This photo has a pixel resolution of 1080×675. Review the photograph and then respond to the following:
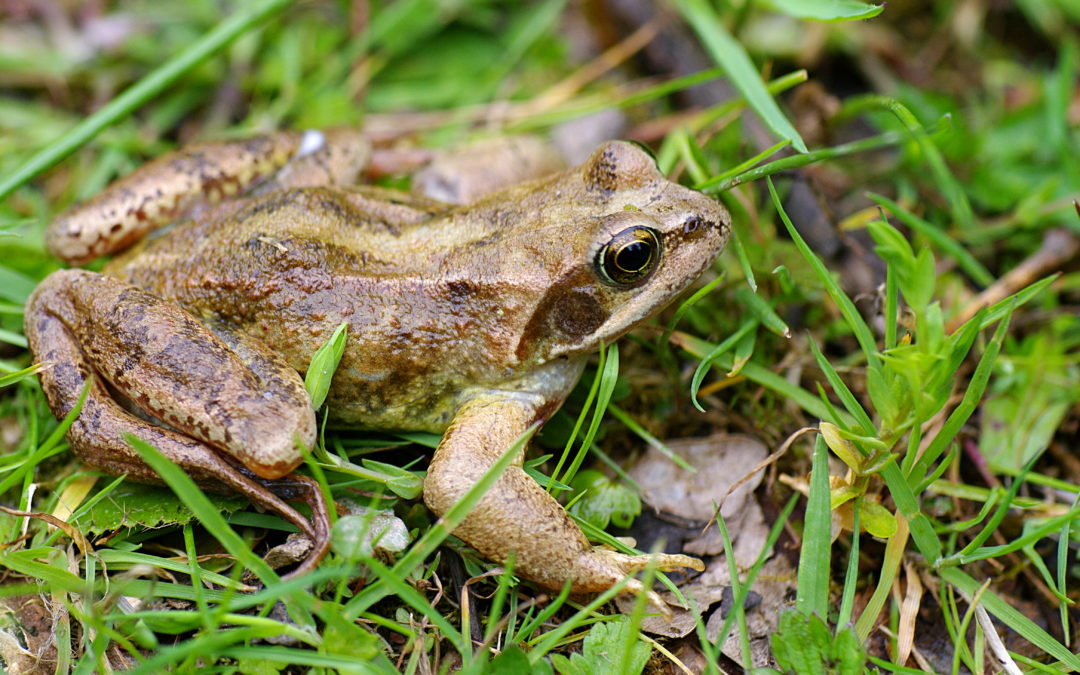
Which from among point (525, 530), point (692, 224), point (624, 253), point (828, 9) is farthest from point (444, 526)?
point (828, 9)

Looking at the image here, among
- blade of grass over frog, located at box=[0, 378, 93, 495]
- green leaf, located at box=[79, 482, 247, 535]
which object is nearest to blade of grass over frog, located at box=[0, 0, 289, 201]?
blade of grass over frog, located at box=[0, 378, 93, 495]

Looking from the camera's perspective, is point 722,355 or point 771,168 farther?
point 722,355

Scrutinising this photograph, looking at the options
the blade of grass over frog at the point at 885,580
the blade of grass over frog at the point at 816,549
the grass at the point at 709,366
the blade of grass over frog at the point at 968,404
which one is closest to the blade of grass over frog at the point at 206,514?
the grass at the point at 709,366

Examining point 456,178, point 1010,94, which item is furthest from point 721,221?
point 1010,94

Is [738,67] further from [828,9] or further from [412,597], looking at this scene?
[412,597]

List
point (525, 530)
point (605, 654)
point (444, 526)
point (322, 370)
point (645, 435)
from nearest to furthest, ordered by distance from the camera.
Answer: point (444, 526)
point (605, 654)
point (525, 530)
point (322, 370)
point (645, 435)

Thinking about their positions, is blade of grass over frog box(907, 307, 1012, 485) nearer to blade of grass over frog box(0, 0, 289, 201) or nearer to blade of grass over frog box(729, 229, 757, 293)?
blade of grass over frog box(729, 229, 757, 293)
